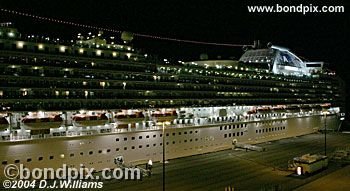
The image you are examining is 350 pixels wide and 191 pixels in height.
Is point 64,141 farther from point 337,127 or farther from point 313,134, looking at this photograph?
point 337,127

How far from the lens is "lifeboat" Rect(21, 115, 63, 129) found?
25.8 m

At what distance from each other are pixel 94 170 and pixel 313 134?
140 feet

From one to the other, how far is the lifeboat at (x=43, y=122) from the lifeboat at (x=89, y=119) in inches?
47.4

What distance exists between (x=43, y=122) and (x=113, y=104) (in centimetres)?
656

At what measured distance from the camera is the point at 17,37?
27.1 meters

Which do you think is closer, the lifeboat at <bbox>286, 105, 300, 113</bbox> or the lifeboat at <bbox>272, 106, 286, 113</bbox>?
the lifeboat at <bbox>272, 106, 286, 113</bbox>

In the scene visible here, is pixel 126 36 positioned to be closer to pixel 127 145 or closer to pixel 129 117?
pixel 129 117

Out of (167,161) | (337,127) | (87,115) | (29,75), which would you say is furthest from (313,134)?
(29,75)

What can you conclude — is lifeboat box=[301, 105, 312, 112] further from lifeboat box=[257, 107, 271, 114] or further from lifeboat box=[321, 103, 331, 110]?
lifeboat box=[257, 107, 271, 114]

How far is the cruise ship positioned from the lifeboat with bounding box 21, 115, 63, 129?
7 centimetres

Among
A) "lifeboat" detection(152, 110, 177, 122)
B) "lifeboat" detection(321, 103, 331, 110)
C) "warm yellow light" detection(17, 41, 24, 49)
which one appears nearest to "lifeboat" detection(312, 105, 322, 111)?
"lifeboat" detection(321, 103, 331, 110)

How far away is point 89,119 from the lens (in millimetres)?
29359

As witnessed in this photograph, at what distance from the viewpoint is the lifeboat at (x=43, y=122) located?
25766mm

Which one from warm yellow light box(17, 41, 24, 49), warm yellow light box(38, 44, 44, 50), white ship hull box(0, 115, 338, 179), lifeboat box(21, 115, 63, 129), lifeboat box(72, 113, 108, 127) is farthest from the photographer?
lifeboat box(72, 113, 108, 127)
